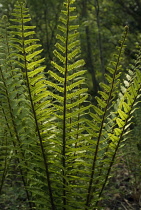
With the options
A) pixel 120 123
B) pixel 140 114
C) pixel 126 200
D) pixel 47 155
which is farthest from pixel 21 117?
pixel 126 200

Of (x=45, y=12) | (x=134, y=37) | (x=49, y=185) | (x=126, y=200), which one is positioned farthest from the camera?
(x=134, y=37)

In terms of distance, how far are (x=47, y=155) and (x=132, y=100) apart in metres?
0.43

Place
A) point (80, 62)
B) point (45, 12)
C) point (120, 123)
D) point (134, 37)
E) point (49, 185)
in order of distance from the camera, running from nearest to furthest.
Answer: point (80, 62)
point (120, 123)
point (49, 185)
point (45, 12)
point (134, 37)

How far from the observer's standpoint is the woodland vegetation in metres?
1.03

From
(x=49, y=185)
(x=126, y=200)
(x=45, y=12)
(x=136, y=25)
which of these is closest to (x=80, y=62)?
(x=49, y=185)

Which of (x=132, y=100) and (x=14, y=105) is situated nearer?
(x=132, y=100)

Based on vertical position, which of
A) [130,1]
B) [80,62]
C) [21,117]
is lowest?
[21,117]

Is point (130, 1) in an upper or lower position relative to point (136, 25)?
upper

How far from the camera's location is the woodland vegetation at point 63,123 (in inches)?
40.5

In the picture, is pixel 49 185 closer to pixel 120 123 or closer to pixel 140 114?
pixel 120 123

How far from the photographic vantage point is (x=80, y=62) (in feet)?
3.29

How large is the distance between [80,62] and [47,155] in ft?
1.44

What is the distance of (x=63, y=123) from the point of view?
1.11m

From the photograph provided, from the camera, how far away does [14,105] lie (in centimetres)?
117
